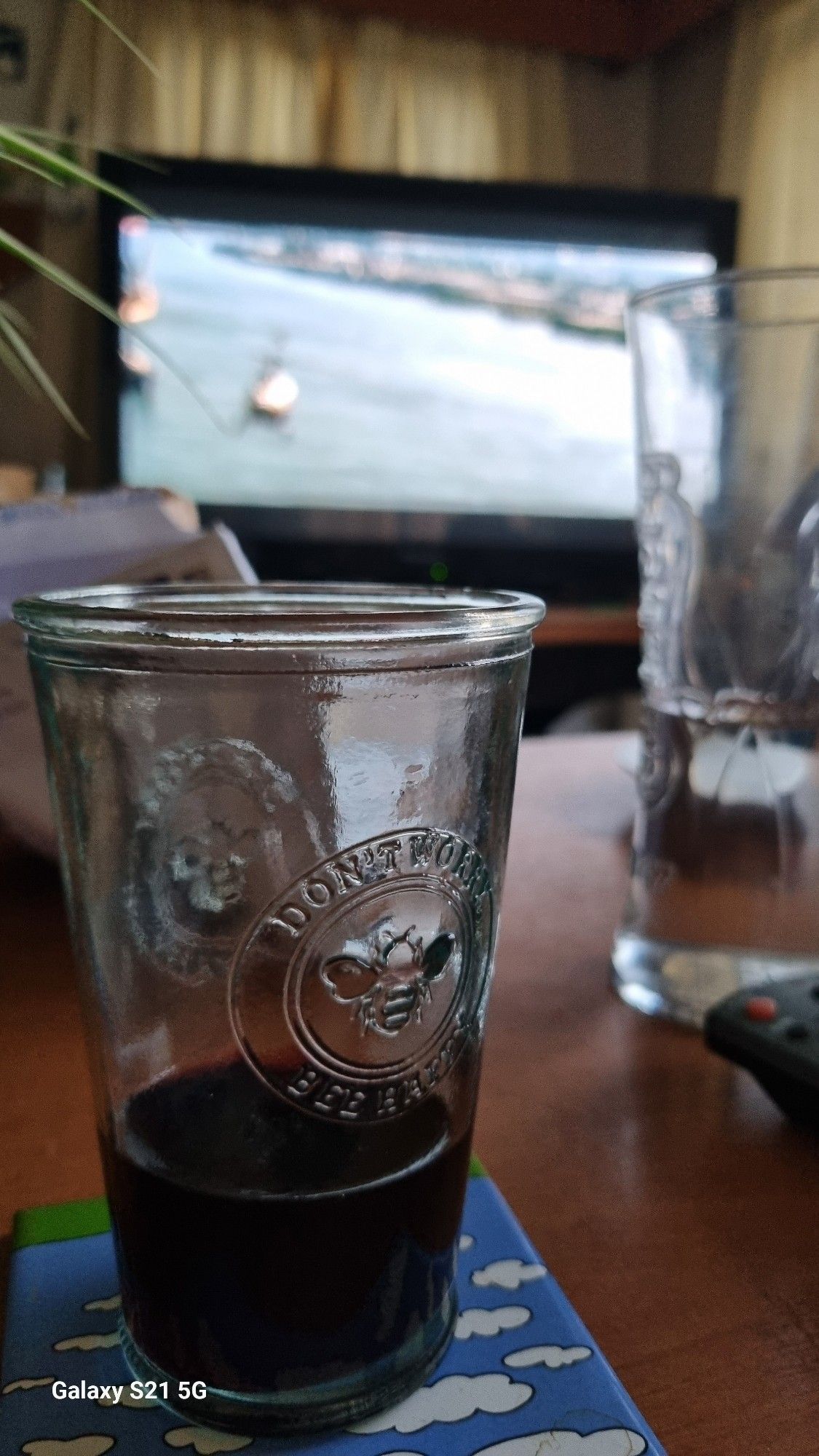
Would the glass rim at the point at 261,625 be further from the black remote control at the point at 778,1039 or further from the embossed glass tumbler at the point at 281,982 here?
the black remote control at the point at 778,1039

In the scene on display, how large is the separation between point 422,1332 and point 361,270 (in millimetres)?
2114

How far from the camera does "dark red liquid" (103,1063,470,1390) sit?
20 cm

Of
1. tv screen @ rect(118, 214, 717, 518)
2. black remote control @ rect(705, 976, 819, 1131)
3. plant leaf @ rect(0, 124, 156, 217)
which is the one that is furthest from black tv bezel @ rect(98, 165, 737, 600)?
black remote control @ rect(705, 976, 819, 1131)

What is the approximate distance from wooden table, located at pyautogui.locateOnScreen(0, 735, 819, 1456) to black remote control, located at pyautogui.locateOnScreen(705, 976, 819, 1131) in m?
0.01

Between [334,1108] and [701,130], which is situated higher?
[701,130]

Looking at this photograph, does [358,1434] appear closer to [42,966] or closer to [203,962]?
[203,962]

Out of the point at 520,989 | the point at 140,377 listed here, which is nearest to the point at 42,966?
the point at 520,989

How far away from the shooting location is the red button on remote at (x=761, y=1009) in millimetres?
331

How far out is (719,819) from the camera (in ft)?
1.23

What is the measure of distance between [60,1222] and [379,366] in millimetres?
2050

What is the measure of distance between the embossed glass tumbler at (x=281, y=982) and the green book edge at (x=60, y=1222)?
5cm

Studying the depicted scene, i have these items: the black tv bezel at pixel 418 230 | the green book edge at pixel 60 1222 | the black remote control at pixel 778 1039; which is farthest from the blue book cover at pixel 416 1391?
the black tv bezel at pixel 418 230

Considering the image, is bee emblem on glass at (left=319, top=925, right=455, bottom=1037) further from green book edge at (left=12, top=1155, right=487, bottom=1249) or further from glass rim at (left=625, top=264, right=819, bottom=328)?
glass rim at (left=625, top=264, right=819, bottom=328)

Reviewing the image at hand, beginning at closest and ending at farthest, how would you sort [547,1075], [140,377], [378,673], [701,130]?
[378,673]
[547,1075]
[140,377]
[701,130]
